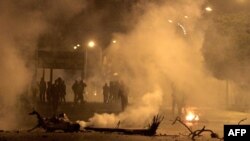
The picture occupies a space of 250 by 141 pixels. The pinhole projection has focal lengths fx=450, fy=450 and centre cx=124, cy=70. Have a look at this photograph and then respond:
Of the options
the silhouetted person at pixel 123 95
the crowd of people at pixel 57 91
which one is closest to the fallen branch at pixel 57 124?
the silhouetted person at pixel 123 95

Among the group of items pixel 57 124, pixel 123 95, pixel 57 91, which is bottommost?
pixel 57 124

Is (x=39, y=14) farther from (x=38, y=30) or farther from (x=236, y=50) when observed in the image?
(x=236, y=50)

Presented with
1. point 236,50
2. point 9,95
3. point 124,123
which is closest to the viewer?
point 124,123

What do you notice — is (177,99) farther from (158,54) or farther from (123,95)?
(123,95)

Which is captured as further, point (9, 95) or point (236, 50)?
point (236, 50)

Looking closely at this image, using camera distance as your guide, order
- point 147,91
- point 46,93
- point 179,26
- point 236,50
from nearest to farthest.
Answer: point 147,91, point 179,26, point 46,93, point 236,50

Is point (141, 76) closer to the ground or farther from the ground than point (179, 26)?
closer to the ground

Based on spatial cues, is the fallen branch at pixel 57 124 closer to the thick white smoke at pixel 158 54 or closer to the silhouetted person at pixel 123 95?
the thick white smoke at pixel 158 54

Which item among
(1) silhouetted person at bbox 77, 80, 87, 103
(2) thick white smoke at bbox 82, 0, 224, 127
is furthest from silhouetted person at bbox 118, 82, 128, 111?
(1) silhouetted person at bbox 77, 80, 87, 103

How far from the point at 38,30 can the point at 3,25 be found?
258cm

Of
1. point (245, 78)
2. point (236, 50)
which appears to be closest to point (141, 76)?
point (236, 50)

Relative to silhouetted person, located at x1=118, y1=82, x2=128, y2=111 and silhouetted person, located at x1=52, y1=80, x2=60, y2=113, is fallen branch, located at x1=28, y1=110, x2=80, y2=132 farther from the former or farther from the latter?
silhouetted person, located at x1=52, y1=80, x2=60, y2=113

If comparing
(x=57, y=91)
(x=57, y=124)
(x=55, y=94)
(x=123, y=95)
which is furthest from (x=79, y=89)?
(x=57, y=124)

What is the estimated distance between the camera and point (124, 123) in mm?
15406
